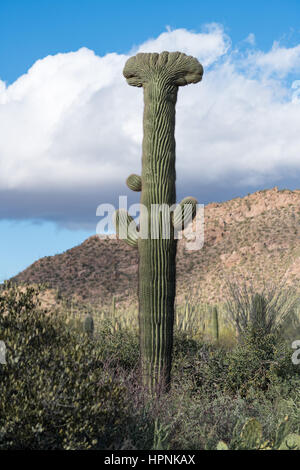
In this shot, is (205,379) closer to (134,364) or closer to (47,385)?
(134,364)

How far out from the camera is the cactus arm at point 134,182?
903 cm

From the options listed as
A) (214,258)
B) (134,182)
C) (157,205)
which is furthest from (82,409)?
(214,258)

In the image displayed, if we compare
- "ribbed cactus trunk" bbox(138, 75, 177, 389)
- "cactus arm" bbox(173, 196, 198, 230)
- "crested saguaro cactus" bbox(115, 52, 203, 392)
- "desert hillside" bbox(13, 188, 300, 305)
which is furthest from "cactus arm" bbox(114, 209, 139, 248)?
"desert hillside" bbox(13, 188, 300, 305)

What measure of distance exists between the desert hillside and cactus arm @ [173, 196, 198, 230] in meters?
23.8

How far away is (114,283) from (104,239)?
870cm

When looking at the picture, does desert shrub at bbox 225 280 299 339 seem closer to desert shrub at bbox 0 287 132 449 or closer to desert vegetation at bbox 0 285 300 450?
desert vegetation at bbox 0 285 300 450

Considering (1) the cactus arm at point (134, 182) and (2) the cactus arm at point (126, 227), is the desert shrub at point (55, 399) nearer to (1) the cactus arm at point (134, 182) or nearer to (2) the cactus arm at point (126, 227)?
(2) the cactus arm at point (126, 227)

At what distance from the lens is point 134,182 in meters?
9.02

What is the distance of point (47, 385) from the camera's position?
4.92m

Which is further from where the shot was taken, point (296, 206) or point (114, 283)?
point (296, 206)

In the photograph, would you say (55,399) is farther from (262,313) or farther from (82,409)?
(262,313)

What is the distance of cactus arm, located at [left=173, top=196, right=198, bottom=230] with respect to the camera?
8703 mm
